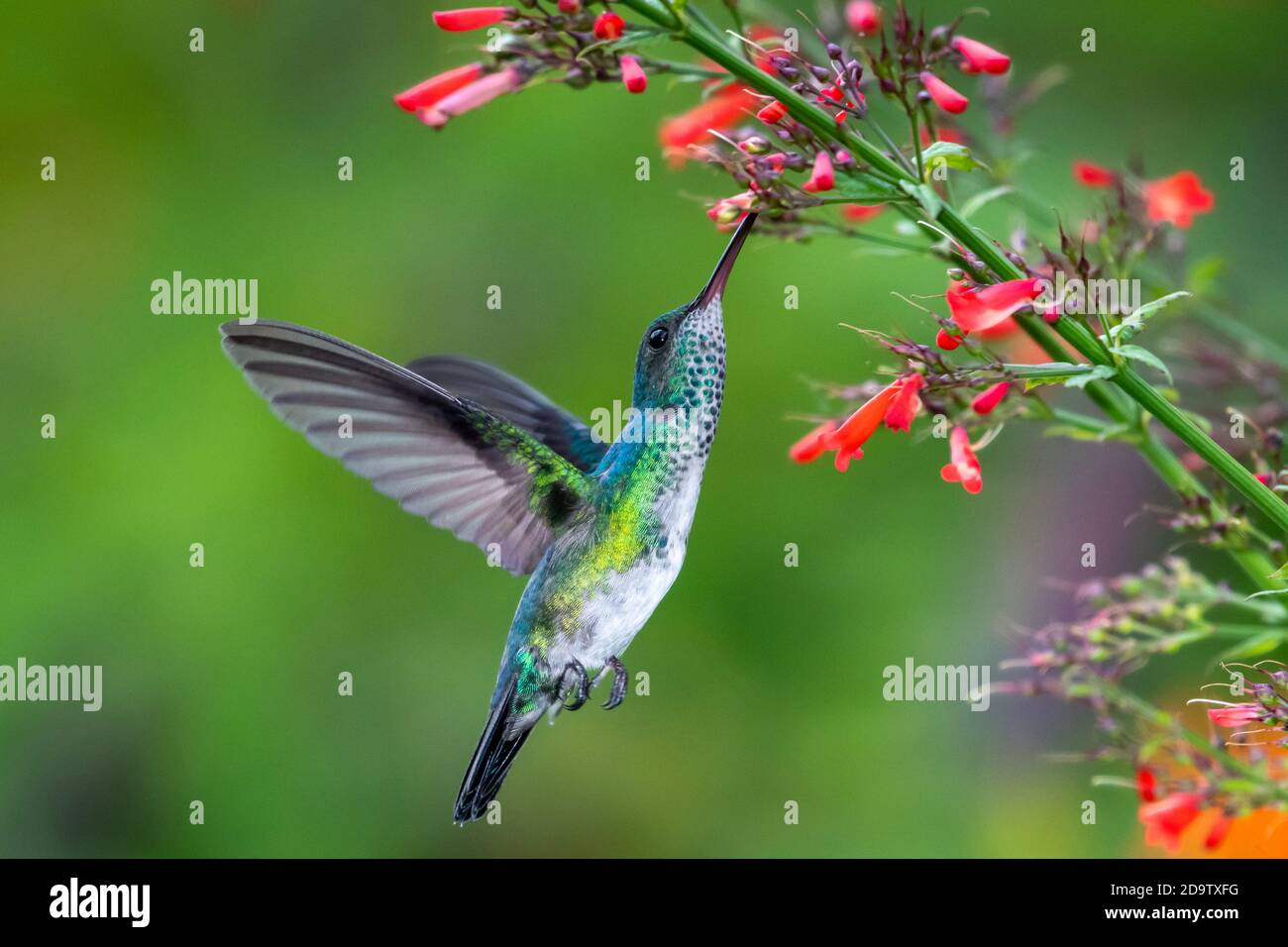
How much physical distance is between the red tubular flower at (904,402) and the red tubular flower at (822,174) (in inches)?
13.0

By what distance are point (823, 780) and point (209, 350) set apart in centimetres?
251

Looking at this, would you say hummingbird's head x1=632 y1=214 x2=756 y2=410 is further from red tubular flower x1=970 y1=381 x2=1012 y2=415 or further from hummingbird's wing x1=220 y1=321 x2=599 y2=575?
red tubular flower x1=970 y1=381 x2=1012 y2=415

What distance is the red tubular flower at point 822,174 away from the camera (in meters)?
1.80

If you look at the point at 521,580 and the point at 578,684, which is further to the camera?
the point at 521,580

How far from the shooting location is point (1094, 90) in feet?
15.7

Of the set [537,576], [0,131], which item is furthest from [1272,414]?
[0,131]

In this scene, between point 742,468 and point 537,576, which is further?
point 742,468

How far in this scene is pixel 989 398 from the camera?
6.80 ft

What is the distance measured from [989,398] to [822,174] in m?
0.48

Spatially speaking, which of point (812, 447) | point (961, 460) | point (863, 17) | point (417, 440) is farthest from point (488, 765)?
point (863, 17)

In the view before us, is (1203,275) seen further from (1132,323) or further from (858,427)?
(1132,323)

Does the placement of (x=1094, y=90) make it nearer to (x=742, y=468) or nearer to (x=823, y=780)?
(x=742, y=468)

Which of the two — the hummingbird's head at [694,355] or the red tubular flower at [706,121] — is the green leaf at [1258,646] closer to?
the hummingbird's head at [694,355]

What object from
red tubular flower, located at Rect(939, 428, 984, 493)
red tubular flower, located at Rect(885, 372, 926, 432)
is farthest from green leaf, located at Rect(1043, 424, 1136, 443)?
red tubular flower, located at Rect(885, 372, 926, 432)
